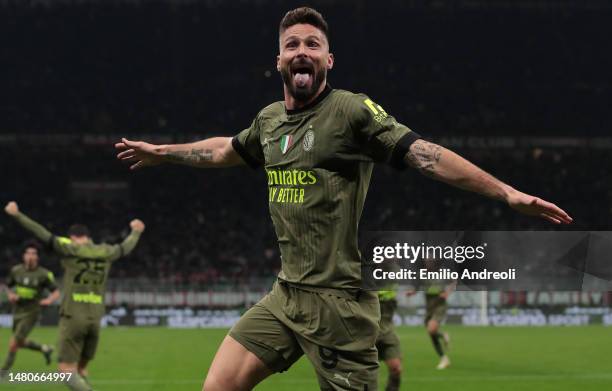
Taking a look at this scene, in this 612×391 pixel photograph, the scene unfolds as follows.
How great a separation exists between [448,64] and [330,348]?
1560 inches

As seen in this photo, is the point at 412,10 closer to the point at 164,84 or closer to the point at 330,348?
the point at 164,84

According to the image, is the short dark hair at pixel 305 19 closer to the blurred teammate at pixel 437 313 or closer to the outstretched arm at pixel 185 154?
the outstretched arm at pixel 185 154

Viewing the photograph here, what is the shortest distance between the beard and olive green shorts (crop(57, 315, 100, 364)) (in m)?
7.70

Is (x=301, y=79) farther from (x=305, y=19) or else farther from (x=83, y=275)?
(x=83, y=275)

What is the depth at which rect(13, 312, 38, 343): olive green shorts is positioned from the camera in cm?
1492

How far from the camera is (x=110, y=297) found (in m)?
29.8

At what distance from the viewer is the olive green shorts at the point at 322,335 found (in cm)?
405

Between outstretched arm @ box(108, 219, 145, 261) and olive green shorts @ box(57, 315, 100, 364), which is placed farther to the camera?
outstretched arm @ box(108, 219, 145, 261)

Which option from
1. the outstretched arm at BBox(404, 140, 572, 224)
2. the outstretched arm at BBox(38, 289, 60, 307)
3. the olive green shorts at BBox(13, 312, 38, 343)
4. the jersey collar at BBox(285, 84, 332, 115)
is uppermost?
the jersey collar at BBox(285, 84, 332, 115)

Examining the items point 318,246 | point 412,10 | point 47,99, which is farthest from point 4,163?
point 318,246

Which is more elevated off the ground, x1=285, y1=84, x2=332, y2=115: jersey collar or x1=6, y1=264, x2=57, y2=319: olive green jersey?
x1=285, y1=84, x2=332, y2=115: jersey collar

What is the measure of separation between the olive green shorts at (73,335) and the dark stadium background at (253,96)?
28.7 metres

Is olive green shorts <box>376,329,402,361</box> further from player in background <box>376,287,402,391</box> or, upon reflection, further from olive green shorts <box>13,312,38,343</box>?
olive green shorts <box>13,312,38,343</box>

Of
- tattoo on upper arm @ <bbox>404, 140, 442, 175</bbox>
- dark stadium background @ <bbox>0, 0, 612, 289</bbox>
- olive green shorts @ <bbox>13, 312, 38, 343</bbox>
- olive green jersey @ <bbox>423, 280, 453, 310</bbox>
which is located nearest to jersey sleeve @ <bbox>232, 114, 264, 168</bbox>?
tattoo on upper arm @ <bbox>404, 140, 442, 175</bbox>
